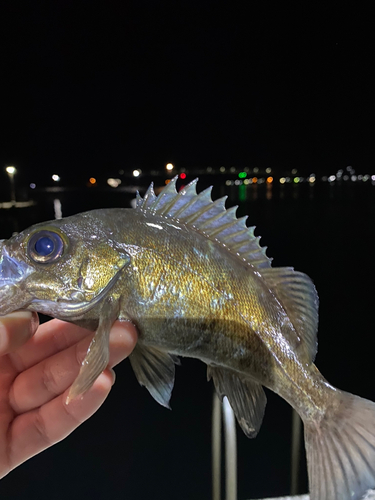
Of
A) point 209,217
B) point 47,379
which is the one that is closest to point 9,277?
point 47,379

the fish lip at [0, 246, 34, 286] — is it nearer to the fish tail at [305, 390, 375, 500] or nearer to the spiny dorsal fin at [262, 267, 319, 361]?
the spiny dorsal fin at [262, 267, 319, 361]

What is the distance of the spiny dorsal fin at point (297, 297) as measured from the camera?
1.78 metres

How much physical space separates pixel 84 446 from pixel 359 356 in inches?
222

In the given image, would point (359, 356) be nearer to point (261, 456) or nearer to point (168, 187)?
point (261, 456)

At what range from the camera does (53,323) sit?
2111mm

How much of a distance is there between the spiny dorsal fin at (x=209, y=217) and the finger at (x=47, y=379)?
29.8 inches

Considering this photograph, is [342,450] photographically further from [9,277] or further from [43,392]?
[9,277]

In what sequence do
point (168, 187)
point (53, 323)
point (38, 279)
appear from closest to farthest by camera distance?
1. point (38, 279)
2. point (168, 187)
3. point (53, 323)

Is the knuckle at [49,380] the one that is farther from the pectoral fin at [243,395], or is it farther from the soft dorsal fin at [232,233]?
the soft dorsal fin at [232,233]

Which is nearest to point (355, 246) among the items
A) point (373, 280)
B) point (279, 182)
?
point (373, 280)

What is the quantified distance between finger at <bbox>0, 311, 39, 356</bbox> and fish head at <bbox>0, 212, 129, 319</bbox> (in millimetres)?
40

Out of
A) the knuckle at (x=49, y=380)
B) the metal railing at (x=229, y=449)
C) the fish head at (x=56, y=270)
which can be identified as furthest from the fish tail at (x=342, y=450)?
the knuckle at (x=49, y=380)

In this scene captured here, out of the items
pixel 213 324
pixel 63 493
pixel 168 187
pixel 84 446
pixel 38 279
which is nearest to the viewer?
pixel 38 279

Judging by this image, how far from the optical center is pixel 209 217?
184 centimetres
